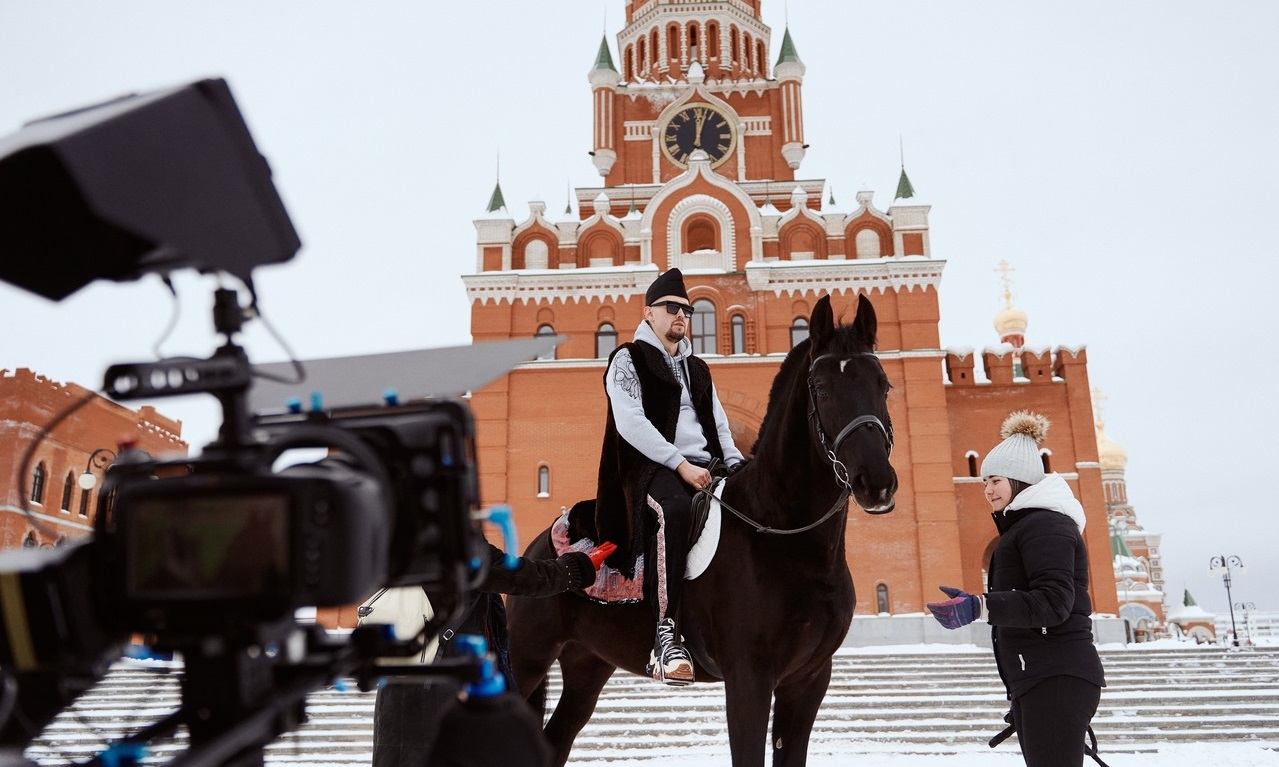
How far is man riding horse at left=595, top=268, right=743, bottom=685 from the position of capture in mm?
4086

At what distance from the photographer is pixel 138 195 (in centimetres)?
120

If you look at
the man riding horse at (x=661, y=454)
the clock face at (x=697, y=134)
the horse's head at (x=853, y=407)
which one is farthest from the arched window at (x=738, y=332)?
the horse's head at (x=853, y=407)

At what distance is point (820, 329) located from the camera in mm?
3898

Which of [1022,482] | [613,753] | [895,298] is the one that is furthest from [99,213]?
[895,298]

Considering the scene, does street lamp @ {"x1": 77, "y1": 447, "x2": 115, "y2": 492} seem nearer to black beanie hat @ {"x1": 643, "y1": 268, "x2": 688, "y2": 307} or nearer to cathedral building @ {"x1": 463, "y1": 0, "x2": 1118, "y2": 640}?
black beanie hat @ {"x1": 643, "y1": 268, "x2": 688, "y2": 307}

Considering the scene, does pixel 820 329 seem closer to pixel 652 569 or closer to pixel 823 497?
pixel 823 497

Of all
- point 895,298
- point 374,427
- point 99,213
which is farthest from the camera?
point 895,298

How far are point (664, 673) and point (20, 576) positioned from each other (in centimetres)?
308

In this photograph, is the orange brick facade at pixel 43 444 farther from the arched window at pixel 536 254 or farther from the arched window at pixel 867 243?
the arched window at pixel 867 243

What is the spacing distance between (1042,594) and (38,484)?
24630 millimetres

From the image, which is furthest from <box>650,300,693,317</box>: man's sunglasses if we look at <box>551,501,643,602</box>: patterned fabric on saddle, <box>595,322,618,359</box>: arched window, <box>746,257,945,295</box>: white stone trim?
<box>746,257,945,295</box>: white stone trim

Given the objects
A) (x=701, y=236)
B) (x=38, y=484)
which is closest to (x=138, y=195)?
(x=701, y=236)

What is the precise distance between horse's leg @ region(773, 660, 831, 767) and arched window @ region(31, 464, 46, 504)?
2229 cm

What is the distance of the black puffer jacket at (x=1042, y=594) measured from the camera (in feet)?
12.3
